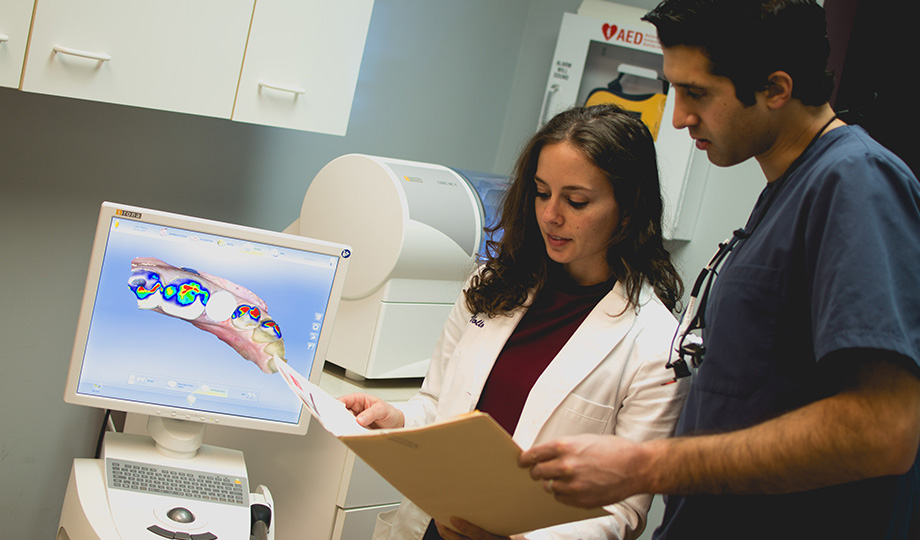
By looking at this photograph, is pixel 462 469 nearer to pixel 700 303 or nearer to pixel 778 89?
pixel 700 303

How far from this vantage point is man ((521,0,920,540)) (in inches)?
35.0

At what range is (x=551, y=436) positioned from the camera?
1.40 metres

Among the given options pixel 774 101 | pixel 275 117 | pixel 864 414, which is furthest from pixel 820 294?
pixel 275 117

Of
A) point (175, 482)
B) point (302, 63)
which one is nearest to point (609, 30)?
point (302, 63)

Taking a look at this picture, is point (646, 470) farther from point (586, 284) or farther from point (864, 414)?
point (586, 284)

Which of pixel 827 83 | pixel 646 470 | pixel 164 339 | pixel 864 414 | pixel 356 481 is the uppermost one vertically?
pixel 827 83

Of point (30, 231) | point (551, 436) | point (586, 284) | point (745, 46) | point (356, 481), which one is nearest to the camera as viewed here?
point (745, 46)

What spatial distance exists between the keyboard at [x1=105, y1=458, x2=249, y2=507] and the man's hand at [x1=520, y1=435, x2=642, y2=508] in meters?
0.81

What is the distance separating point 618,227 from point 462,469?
598mm

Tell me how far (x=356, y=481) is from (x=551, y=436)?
24.2 inches

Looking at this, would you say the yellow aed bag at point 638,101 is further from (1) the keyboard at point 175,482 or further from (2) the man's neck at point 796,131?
(1) the keyboard at point 175,482

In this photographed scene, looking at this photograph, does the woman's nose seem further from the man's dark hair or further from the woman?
the man's dark hair

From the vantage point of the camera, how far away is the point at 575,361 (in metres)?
1.40

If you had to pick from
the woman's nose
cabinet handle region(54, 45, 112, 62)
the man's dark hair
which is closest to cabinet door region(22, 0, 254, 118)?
cabinet handle region(54, 45, 112, 62)
